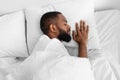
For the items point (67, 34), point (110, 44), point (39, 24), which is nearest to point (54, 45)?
point (67, 34)

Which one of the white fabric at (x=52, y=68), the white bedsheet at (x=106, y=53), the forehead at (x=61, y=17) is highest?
the forehead at (x=61, y=17)

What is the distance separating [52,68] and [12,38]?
54cm

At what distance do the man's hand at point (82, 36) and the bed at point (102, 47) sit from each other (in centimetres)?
7

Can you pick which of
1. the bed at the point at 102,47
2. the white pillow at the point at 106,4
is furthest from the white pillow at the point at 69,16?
the white pillow at the point at 106,4

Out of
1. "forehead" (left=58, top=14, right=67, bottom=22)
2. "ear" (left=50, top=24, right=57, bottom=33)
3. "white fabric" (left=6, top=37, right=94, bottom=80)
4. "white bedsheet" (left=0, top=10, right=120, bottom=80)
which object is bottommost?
"white bedsheet" (left=0, top=10, right=120, bottom=80)

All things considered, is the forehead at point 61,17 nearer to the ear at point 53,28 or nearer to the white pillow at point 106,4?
the ear at point 53,28

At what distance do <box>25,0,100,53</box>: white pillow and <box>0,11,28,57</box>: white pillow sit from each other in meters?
0.05

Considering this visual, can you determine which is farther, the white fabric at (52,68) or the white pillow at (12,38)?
the white pillow at (12,38)

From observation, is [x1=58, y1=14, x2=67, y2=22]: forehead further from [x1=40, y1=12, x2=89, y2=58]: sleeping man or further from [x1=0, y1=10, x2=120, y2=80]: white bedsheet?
[x1=0, y1=10, x2=120, y2=80]: white bedsheet

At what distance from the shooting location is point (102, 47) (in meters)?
1.65

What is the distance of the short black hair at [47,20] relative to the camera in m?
1.60

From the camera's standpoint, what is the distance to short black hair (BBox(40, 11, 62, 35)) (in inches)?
62.9

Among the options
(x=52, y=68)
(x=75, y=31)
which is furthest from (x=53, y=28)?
(x=52, y=68)

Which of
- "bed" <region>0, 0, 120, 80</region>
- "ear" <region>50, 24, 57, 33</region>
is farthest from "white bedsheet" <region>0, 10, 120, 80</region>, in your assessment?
"ear" <region>50, 24, 57, 33</region>
